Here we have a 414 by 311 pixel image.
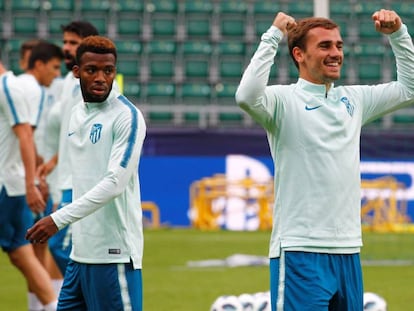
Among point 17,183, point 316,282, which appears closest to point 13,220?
point 17,183

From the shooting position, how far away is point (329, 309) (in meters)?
5.11

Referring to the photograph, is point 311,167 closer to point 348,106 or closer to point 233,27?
point 348,106

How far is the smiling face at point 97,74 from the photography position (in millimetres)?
5578

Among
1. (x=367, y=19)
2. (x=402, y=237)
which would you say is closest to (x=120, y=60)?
(x=367, y=19)

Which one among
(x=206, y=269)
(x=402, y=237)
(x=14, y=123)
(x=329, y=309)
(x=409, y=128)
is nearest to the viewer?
(x=329, y=309)

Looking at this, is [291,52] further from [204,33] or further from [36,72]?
[204,33]

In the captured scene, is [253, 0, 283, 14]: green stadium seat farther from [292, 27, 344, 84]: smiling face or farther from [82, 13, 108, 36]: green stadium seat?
[292, 27, 344, 84]: smiling face

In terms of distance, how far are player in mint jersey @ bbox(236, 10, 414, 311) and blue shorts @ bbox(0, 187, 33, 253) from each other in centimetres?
352

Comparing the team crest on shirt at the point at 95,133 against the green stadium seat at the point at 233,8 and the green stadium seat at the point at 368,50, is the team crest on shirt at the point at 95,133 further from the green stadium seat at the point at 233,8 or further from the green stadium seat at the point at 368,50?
the green stadium seat at the point at 233,8

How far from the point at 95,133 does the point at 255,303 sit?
99.3 inches

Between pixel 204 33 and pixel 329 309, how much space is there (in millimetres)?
20588

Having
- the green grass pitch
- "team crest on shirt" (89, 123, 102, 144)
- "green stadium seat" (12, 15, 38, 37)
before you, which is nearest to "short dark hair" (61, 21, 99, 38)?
"team crest on shirt" (89, 123, 102, 144)

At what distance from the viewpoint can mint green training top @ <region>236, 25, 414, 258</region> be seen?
505 centimetres

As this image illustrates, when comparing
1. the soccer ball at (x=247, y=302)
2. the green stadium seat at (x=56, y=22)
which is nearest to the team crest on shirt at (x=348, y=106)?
the soccer ball at (x=247, y=302)
